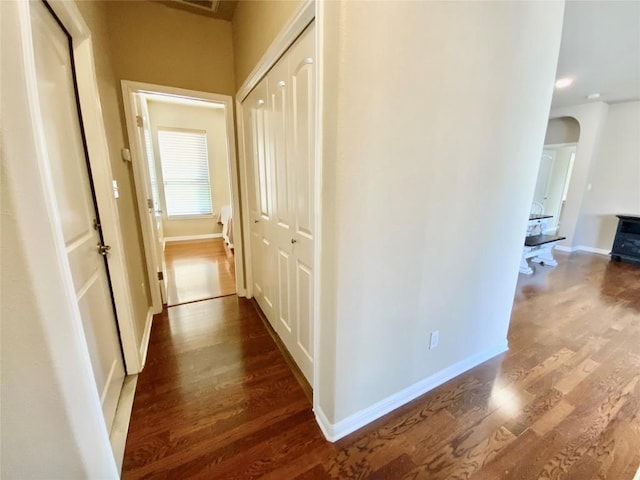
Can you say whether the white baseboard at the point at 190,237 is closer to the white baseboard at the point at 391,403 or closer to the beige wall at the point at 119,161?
the beige wall at the point at 119,161

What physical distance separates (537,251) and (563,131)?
10.5ft

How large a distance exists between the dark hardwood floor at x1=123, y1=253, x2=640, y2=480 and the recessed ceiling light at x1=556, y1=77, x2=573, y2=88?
10.5 ft

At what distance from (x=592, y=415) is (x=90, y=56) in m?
3.31

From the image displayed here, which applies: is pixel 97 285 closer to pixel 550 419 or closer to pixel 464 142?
pixel 464 142

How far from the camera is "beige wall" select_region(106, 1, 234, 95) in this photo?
2033 millimetres

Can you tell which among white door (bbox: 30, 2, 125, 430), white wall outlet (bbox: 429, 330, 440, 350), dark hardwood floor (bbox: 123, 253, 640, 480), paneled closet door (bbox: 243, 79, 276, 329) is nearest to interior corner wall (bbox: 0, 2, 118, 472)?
white door (bbox: 30, 2, 125, 430)

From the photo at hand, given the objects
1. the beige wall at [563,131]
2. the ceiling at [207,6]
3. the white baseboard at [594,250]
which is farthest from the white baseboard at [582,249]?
the ceiling at [207,6]

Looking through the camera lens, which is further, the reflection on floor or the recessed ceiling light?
the recessed ceiling light

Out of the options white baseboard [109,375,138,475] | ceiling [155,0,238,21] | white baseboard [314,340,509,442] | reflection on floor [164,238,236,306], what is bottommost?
reflection on floor [164,238,236,306]

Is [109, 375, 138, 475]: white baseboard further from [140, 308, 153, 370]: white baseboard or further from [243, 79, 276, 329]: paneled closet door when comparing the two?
[243, 79, 276, 329]: paneled closet door

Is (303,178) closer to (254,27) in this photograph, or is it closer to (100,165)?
(100,165)

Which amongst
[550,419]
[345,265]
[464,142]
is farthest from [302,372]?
[464,142]

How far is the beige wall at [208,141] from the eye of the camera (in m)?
4.96

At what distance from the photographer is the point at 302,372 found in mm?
1746
